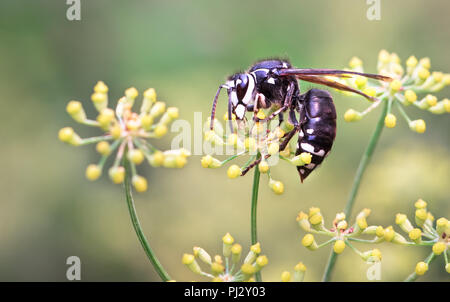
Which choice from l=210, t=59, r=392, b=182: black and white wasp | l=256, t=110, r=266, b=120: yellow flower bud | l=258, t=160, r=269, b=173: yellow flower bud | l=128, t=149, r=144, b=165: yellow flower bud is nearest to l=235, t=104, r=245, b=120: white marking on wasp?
l=210, t=59, r=392, b=182: black and white wasp

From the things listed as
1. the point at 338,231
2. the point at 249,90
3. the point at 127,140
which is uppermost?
the point at 249,90

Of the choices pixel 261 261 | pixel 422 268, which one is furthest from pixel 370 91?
pixel 261 261

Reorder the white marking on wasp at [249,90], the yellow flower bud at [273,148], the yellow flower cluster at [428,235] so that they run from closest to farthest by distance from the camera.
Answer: the yellow flower cluster at [428,235]
the yellow flower bud at [273,148]
the white marking on wasp at [249,90]

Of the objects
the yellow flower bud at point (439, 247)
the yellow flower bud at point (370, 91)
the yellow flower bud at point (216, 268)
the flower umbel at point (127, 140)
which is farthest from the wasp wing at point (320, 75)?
the yellow flower bud at point (216, 268)

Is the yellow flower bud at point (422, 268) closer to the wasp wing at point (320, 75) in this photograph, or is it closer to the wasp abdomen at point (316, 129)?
the wasp abdomen at point (316, 129)

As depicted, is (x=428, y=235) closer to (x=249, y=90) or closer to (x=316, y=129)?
(x=316, y=129)

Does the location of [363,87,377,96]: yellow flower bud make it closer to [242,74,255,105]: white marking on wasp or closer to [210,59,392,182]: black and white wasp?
[210,59,392,182]: black and white wasp
